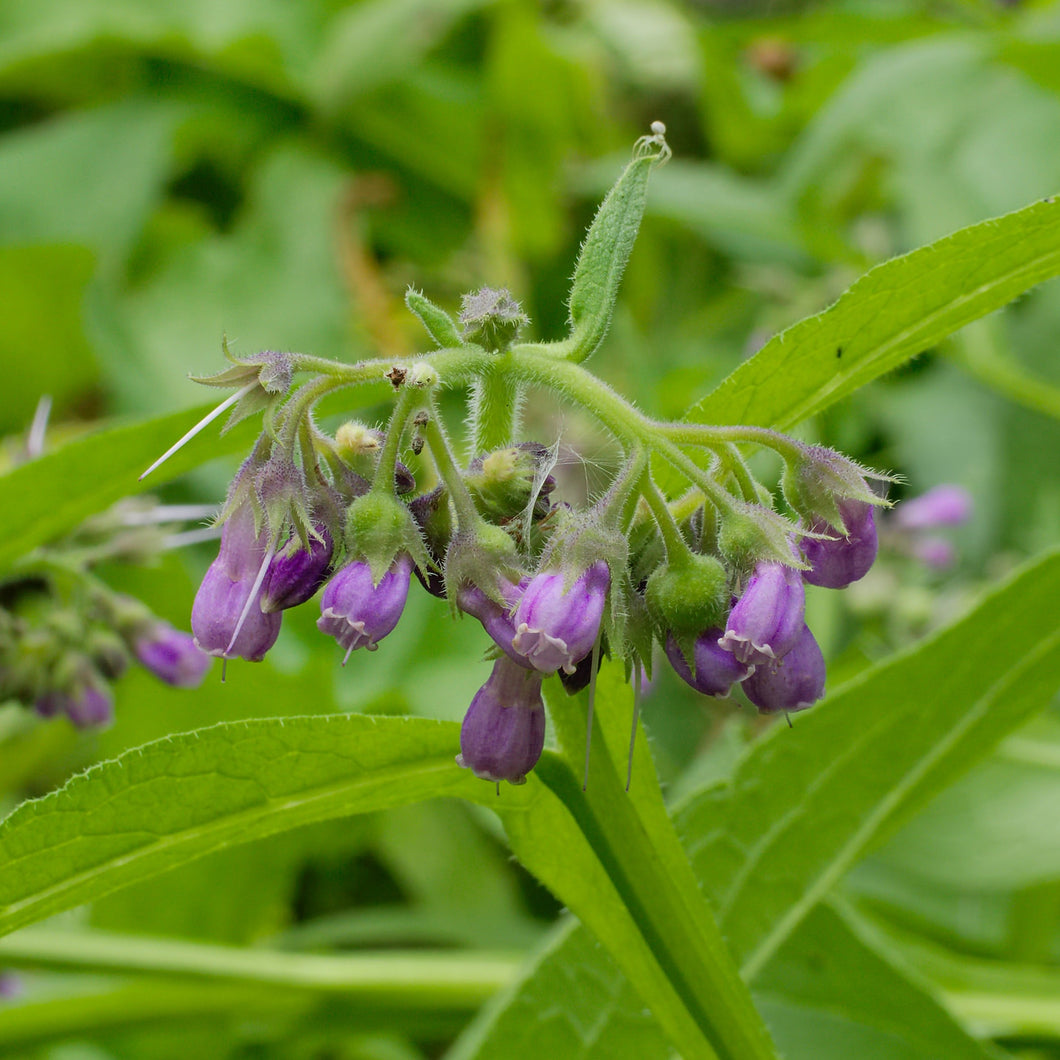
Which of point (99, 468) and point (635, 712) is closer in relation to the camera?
point (635, 712)

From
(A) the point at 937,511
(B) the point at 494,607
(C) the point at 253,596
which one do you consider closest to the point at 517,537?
(B) the point at 494,607

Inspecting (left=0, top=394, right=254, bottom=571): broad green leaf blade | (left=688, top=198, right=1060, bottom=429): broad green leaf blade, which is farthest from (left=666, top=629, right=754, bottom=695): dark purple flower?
(left=0, top=394, right=254, bottom=571): broad green leaf blade

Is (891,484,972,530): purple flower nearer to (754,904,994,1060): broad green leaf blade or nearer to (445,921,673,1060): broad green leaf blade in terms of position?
(754,904,994,1060): broad green leaf blade

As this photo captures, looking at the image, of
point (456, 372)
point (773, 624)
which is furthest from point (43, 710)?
point (773, 624)

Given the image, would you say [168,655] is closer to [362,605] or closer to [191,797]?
[191,797]

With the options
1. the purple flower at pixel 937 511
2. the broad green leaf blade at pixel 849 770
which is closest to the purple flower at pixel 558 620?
the broad green leaf blade at pixel 849 770

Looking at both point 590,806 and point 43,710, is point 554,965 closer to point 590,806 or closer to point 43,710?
→ point 590,806

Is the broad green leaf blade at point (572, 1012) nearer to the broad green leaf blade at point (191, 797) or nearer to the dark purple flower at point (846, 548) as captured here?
the broad green leaf blade at point (191, 797)
